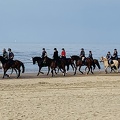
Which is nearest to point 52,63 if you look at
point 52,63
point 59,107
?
point 52,63

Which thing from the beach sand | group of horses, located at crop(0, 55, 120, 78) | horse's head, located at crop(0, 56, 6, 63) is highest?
horse's head, located at crop(0, 56, 6, 63)

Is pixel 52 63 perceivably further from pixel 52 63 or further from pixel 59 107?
pixel 59 107

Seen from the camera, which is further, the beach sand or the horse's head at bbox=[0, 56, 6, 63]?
the horse's head at bbox=[0, 56, 6, 63]

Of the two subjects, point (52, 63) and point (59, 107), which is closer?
point (59, 107)

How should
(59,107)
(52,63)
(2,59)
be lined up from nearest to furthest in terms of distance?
(59,107) → (2,59) → (52,63)

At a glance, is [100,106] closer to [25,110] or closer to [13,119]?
[25,110]

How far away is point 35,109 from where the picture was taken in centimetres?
1240

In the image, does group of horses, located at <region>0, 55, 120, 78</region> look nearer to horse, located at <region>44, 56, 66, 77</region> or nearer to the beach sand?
horse, located at <region>44, 56, 66, 77</region>

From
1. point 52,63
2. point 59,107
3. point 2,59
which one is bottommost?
point 59,107

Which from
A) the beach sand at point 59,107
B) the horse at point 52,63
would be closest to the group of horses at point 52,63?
the horse at point 52,63

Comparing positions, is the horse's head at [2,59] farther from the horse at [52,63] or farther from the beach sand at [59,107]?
the beach sand at [59,107]

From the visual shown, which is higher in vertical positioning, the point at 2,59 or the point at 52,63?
the point at 2,59

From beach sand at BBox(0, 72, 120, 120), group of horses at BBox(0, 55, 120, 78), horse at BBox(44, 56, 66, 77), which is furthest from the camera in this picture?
horse at BBox(44, 56, 66, 77)

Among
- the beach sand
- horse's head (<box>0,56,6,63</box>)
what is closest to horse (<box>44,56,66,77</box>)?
horse's head (<box>0,56,6,63</box>)
